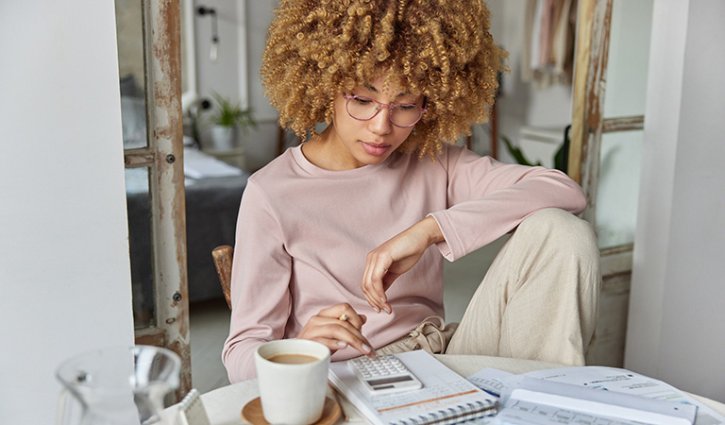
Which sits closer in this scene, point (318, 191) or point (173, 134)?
point (318, 191)

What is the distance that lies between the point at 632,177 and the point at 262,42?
351 cm

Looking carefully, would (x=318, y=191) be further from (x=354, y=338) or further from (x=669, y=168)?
(x=669, y=168)

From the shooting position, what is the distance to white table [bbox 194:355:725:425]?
40.1 inches

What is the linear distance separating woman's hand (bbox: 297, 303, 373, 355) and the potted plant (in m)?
4.19

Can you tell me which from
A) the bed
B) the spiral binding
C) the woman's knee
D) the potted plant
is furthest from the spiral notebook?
the potted plant

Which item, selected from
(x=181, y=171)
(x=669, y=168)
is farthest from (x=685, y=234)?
(x=181, y=171)

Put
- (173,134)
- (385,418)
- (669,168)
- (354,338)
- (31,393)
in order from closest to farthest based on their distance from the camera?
1. (385,418)
2. (354,338)
3. (31,393)
4. (173,134)
5. (669,168)

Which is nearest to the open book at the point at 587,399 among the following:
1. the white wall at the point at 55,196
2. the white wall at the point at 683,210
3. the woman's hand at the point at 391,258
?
the woman's hand at the point at 391,258

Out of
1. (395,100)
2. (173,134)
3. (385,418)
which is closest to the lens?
(385,418)

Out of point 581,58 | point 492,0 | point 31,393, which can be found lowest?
point 31,393

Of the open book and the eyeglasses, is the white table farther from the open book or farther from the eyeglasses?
the eyeglasses

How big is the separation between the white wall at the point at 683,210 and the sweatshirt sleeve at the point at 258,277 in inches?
52.1

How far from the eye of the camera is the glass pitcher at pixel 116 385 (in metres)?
0.69

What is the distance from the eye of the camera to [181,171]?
5.70ft
